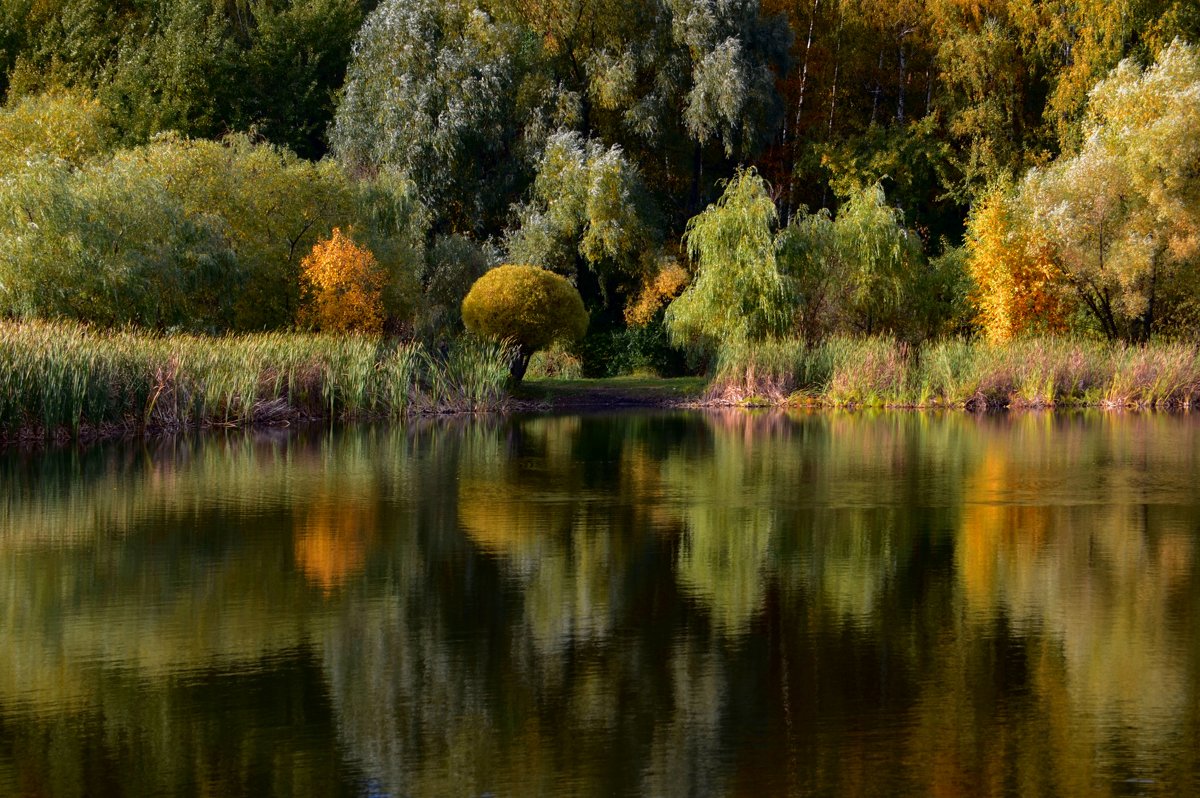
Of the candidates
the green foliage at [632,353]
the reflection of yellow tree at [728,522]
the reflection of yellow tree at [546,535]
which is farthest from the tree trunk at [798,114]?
the reflection of yellow tree at [546,535]

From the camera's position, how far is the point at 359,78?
3941 cm

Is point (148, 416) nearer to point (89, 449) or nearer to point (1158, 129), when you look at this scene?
point (89, 449)

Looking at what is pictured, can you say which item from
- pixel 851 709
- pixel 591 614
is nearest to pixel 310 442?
pixel 591 614

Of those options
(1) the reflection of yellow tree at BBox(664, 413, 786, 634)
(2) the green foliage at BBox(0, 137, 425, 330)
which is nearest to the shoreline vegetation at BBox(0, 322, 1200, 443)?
(2) the green foliage at BBox(0, 137, 425, 330)

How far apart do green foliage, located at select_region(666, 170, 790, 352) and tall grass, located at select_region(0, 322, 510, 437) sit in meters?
4.70

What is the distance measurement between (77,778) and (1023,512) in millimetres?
9517

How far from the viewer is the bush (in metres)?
30.4

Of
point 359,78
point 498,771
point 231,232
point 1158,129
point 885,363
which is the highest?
point 359,78

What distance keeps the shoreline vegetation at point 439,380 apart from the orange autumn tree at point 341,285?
1187 millimetres

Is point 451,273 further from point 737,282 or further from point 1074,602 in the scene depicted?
point 1074,602

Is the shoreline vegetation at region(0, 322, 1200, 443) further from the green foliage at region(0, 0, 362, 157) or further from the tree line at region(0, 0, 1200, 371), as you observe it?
the green foliage at region(0, 0, 362, 157)

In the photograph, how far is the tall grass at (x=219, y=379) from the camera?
20.8 meters

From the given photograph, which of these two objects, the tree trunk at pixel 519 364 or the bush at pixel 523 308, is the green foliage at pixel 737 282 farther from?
the tree trunk at pixel 519 364

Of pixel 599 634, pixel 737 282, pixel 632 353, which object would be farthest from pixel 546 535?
pixel 632 353
